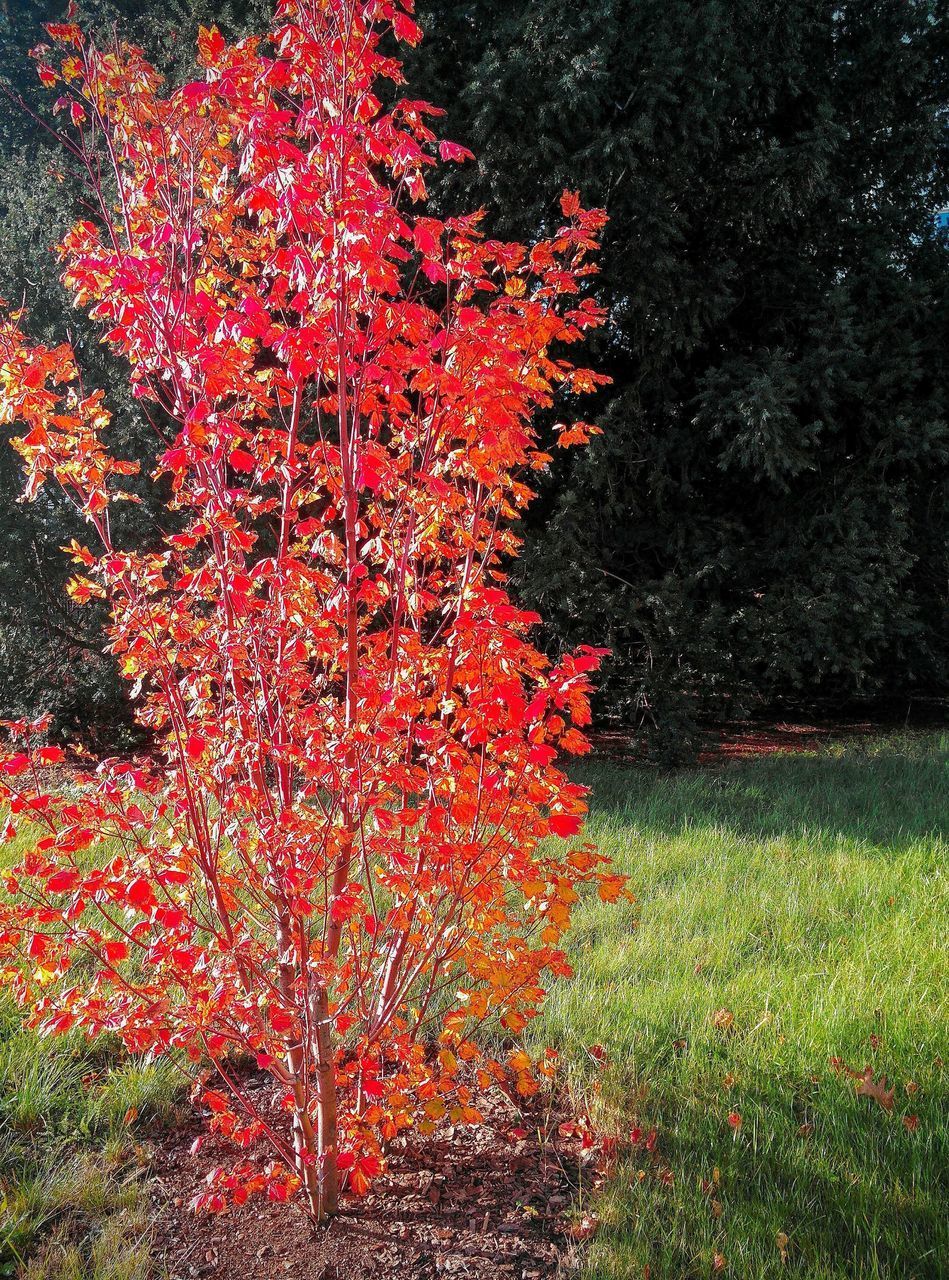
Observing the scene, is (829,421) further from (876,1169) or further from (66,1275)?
(66,1275)

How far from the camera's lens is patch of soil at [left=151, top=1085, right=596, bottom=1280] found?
6.70 ft

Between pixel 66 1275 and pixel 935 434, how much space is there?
303 inches

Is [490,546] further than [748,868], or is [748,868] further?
[748,868]

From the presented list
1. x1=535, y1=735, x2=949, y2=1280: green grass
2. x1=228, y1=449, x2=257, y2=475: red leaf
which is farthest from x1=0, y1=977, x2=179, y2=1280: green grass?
x1=228, y1=449, x2=257, y2=475: red leaf

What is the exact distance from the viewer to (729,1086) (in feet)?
8.61

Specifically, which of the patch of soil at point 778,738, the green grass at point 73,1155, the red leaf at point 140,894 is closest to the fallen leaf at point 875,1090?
the green grass at point 73,1155

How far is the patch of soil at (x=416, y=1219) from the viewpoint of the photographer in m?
2.04

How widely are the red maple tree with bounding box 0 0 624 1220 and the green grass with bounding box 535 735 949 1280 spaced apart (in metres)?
0.57

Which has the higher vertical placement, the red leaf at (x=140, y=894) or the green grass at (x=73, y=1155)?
the red leaf at (x=140, y=894)

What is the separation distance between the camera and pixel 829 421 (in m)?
7.25

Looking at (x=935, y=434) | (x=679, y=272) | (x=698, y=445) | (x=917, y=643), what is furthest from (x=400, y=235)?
(x=917, y=643)

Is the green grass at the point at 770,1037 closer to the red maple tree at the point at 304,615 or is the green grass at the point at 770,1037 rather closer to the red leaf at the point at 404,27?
the red maple tree at the point at 304,615

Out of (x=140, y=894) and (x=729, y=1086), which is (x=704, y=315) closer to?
(x=729, y=1086)

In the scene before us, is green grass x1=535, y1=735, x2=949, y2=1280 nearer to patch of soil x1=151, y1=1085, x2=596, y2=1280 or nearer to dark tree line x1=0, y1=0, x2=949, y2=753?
patch of soil x1=151, y1=1085, x2=596, y2=1280
